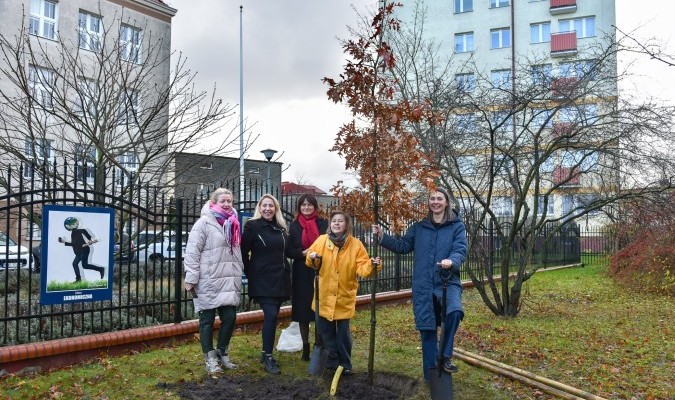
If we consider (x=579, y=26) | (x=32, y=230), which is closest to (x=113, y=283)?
(x=32, y=230)

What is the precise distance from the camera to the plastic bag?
6.67 metres

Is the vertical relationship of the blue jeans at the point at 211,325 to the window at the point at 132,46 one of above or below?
below

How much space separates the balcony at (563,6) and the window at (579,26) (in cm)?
58

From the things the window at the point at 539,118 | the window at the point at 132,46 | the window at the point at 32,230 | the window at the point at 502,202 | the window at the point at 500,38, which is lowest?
the window at the point at 32,230

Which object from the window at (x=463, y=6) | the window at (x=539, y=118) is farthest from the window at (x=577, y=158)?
the window at (x=463, y=6)

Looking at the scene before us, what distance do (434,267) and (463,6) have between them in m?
34.9

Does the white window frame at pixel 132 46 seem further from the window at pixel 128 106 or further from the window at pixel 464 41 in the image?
the window at pixel 464 41

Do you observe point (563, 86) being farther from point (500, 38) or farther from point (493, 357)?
point (500, 38)

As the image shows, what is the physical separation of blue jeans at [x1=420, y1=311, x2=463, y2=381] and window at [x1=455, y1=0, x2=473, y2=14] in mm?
34737

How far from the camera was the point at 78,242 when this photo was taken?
21.1ft

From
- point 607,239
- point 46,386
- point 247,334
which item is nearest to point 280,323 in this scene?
point 247,334

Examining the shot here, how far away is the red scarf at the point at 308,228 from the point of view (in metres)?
6.27

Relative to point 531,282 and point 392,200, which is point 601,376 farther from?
point 531,282

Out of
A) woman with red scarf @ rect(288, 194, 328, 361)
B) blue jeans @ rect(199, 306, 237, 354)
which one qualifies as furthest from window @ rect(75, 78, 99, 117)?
blue jeans @ rect(199, 306, 237, 354)
